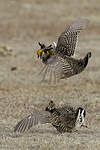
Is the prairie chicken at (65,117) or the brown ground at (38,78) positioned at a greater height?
the brown ground at (38,78)

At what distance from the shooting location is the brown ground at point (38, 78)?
9.10 m

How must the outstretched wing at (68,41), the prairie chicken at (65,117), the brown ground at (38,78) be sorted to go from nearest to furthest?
the brown ground at (38,78), the prairie chicken at (65,117), the outstretched wing at (68,41)

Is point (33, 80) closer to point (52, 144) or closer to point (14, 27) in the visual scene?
point (52, 144)

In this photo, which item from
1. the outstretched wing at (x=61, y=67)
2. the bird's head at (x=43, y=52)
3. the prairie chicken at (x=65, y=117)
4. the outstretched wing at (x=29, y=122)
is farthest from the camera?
the bird's head at (x=43, y=52)

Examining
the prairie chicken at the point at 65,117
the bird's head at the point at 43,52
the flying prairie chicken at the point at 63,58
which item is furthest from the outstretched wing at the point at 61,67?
the prairie chicken at the point at 65,117

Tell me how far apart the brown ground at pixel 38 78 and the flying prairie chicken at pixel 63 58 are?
487 mm

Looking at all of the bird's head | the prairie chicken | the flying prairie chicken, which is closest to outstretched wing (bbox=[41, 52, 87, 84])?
the flying prairie chicken

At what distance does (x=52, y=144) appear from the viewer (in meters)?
8.53

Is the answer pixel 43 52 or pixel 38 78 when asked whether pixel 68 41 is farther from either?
pixel 38 78

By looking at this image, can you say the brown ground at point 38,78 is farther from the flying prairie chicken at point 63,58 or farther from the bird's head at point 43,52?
the bird's head at point 43,52

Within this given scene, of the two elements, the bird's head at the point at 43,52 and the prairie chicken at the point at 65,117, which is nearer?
the prairie chicken at the point at 65,117

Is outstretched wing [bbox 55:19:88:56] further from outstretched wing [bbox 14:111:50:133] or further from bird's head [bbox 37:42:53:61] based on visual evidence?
outstretched wing [bbox 14:111:50:133]

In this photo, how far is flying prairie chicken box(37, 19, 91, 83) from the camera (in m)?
9.91

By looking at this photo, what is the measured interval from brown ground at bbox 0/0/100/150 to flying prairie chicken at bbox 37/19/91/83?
49 centimetres
